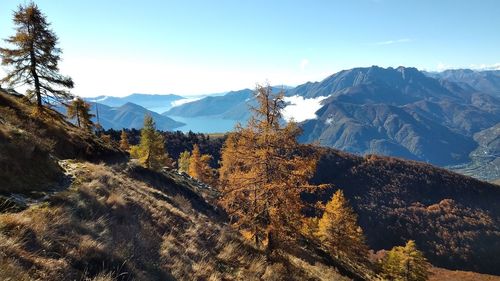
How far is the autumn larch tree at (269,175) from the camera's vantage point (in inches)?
711

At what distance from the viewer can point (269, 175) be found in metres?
18.6

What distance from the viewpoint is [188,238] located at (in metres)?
12.0

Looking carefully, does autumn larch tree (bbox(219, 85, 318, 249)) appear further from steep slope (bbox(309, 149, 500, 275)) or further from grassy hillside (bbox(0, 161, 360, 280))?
steep slope (bbox(309, 149, 500, 275))

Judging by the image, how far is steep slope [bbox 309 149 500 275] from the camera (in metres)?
120

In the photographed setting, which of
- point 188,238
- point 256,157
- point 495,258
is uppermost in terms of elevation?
point 256,157

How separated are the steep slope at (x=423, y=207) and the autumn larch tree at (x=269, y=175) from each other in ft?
370

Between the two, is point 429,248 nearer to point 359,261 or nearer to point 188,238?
point 359,261

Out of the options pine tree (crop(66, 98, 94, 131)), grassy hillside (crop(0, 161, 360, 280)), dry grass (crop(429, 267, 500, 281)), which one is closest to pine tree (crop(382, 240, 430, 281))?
dry grass (crop(429, 267, 500, 281))

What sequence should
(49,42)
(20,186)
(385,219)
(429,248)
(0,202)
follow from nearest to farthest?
(0,202) → (20,186) → (49,42) → (429,248) → (385,219)

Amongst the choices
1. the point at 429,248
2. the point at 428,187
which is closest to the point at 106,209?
the point at 429,248

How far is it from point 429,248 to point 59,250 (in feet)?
434

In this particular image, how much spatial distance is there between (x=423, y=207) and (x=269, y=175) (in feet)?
529

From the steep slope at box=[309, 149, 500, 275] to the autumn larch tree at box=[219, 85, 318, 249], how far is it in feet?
370

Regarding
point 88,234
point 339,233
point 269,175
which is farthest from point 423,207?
point 88,234
